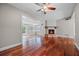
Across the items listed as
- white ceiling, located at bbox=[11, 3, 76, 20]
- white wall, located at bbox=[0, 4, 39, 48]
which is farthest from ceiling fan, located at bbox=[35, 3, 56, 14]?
white wall, located at bbox=[0, 4, 39, 48]

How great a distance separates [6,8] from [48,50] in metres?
1.36

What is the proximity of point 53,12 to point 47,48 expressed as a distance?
2.79 feet

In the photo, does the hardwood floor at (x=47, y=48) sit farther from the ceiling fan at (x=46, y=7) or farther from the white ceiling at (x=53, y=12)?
the ceiling fan at (x=46, y=7)

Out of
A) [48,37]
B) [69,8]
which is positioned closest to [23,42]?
[48,37]

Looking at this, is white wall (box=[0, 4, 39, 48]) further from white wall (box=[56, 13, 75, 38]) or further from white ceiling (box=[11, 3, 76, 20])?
white wall (box=[56, 13, 75, 38])

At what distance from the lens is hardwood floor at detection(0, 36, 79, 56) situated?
2.62 metres

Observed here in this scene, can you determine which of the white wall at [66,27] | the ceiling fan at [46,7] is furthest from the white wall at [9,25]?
the white wall at [66,27]

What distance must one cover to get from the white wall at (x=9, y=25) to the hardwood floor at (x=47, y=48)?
201 mm

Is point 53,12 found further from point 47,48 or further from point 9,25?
point 9,25

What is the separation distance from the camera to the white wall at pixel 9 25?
2682mm

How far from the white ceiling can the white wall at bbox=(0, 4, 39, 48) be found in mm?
145

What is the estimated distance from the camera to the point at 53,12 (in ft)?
9.04

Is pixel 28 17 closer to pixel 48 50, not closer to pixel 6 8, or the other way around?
pixel 6 8

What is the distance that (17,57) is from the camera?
2.58 m
